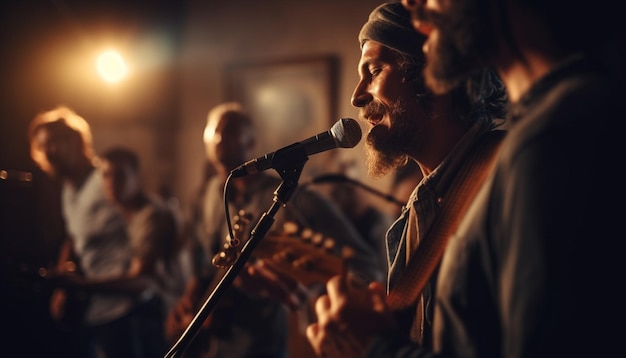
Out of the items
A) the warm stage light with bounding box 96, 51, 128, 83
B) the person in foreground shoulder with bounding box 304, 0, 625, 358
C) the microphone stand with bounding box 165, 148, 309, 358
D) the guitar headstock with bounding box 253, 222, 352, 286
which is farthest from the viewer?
the warm stage light with bounding box 96, 51, 128, 83

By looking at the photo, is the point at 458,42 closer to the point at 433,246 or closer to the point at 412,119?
the point at 433,246

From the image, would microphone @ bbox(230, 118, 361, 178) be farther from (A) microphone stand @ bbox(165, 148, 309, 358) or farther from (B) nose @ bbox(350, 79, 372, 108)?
(B) nose @ bbox(350, 79, 372, 108)

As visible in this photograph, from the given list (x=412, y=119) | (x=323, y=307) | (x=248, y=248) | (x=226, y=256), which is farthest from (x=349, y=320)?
(x=412, y=119)

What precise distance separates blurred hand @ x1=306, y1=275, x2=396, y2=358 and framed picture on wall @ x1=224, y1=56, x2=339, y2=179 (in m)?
A: 4.39

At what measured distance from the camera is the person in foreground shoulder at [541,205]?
0.82 metres

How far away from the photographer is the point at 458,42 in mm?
1058

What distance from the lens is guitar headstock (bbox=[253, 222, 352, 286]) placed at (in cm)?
182

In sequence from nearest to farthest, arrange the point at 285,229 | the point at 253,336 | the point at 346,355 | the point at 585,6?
1. the point at 585,6
2. the point at 346,355
3. the point at 285,229
4. the point at 253,336

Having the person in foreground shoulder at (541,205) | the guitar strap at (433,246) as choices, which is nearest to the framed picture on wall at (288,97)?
the guitar strap at (433,246)

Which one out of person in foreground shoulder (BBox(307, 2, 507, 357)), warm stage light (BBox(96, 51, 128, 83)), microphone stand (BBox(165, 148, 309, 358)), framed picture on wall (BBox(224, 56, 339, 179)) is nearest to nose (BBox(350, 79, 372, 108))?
person in foreground shoulder (BBox(307, 2, 507, 357))

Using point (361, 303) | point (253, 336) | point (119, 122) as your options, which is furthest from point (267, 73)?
point (361, 303)

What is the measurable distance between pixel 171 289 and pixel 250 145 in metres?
1.08

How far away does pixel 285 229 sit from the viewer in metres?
2.03

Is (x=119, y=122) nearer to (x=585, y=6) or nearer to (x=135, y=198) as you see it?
(x=135, y=198)
